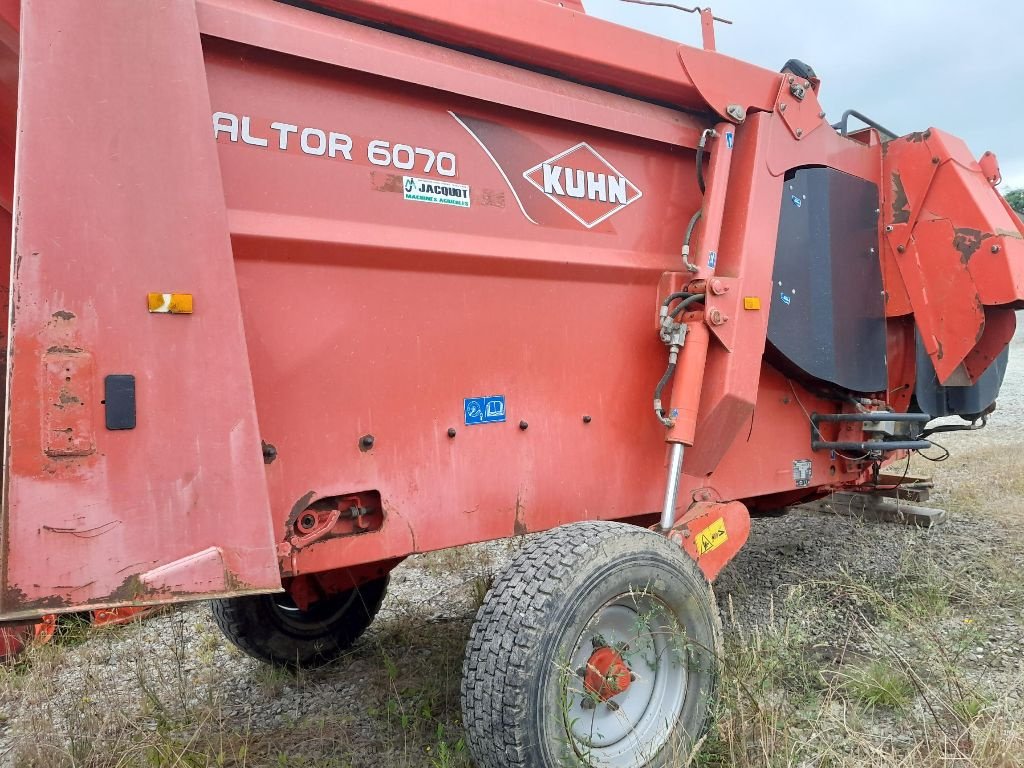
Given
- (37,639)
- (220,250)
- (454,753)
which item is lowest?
(37,639)

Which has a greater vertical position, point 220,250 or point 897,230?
point 897,230

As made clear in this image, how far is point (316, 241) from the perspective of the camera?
2002mm

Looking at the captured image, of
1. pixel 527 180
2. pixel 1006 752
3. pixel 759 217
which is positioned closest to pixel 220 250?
pixel 527 180

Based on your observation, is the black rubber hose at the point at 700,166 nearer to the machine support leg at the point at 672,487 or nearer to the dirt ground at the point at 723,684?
the machine support leg at the point at 672,487

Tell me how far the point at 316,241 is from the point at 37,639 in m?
2.58

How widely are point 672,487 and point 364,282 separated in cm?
123

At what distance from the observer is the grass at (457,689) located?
89.4 inches

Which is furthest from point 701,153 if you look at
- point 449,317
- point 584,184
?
point 449,317

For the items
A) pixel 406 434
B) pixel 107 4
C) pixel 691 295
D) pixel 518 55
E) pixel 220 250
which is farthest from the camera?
pixel 691 295

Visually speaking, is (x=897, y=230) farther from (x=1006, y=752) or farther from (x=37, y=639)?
(x=37, y=639)

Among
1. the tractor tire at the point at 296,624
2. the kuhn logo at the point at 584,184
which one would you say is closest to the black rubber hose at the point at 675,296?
the kuhn logo at the point at 584,184

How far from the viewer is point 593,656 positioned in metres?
2.13

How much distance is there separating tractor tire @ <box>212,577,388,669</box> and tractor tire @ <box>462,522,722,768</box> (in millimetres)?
1333

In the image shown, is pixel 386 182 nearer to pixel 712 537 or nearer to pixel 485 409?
pixel 485 409
